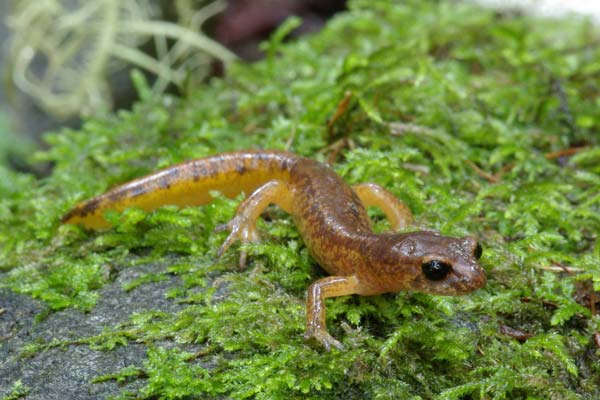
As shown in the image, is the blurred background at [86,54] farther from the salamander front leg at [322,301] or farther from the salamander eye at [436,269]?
the salamander eye at [436,269]

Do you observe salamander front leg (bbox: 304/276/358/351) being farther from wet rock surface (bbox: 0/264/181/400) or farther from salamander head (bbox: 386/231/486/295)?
wet rock surface (bbox: 0/264/181/400)

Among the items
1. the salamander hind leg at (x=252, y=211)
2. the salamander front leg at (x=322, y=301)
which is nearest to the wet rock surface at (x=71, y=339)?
the salamander hind leg at (x=252, y=211)

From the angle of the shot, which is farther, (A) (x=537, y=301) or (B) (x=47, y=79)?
(B) (x=47, y=79)

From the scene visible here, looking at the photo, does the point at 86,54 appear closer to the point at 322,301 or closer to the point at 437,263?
the point at 322,301

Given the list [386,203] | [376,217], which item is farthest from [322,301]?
[376,217]

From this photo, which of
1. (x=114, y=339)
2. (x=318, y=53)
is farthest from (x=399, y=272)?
(x=318, y=53)

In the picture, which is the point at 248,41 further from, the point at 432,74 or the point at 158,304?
the point at 158,304
